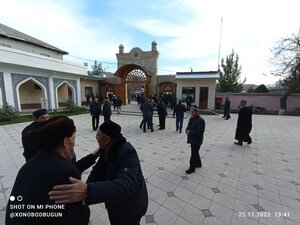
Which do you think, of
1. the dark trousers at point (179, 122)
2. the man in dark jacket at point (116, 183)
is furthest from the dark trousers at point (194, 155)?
the dark trousers at point (179, 122)

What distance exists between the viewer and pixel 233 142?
6828 mm

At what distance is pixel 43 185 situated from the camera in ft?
3.02

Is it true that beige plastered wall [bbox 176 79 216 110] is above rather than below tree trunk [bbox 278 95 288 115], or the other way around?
above

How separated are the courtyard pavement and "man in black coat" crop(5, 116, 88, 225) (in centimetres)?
186

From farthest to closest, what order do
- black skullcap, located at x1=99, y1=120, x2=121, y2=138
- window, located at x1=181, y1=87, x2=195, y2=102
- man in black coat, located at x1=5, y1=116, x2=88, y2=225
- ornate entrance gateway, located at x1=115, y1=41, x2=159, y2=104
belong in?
ornate entrance gateway, located at x1=115, y1=41, x2=159, y2=104, window, located at x1=181, y1=87, x2=195, y2=102, black skullcap, located at x1=99, y1=120, x2=121, y2=138, man in black coat, located at x1=5, y1=116, x2=88, y2=225

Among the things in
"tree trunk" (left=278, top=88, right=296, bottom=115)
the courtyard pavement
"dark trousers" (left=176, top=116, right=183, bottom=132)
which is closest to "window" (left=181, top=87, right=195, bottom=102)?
"tree trunk" (left=278, top=88, right=296, bottom=115)

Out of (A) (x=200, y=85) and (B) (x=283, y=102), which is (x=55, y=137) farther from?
(B) (x=283, y=102)

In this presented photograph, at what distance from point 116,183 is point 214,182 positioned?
3.19 meters

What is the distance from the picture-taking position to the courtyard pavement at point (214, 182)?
8.80 ft

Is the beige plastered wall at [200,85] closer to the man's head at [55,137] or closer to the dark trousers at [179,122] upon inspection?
the dark trousers at [179,122]

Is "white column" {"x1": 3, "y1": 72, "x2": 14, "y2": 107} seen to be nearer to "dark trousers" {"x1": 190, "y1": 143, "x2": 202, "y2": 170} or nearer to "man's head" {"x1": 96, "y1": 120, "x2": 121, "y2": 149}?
"dark trousers" {"x1": 190, "y1": 143, "x2": 202, "y2": 170}

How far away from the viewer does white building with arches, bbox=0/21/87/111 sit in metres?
11.7

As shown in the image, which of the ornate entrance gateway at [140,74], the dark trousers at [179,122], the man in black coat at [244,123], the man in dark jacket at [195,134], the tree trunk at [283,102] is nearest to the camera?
the man in dark jacket at [195,134]

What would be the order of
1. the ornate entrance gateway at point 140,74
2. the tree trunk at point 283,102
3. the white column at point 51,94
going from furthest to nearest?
the ornate entrance gateway at point 140,74 < the tree trunk at point 283,102 < the white column at point 51,94
